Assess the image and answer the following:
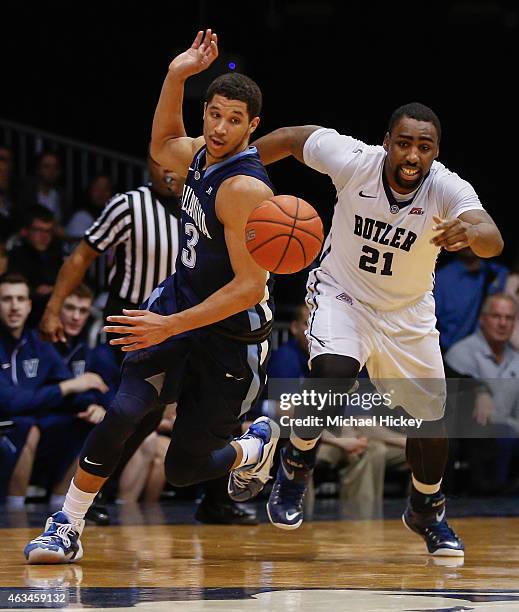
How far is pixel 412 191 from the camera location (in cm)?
551

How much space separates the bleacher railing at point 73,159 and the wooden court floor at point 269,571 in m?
5.24

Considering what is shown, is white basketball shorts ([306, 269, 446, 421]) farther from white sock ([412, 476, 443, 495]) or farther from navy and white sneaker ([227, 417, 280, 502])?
navy and white sneaker ([227, 417, 280, 502])

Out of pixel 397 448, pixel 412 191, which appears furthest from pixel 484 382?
pixel 412 191

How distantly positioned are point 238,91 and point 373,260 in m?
1.05

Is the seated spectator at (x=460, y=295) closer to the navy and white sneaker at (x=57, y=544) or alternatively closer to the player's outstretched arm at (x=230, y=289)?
the player's outstretched arm at (x=230, y=289)

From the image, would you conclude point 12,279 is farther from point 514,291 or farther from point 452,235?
point 452,235

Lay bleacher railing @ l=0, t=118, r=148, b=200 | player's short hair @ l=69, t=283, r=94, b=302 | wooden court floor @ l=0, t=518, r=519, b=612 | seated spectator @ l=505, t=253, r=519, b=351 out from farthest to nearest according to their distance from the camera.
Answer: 1. bleacher railing @ l=0, t=118, r=148, b=200
2. seated spectator @ l=505, t=253, r=519, b=351
3. player's short hair @ l=69, t=283, r=94, b=302
4. wooden court floor @ l=0, t=518, r=519, b=612

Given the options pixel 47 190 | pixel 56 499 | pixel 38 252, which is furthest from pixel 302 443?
pixel 47 190

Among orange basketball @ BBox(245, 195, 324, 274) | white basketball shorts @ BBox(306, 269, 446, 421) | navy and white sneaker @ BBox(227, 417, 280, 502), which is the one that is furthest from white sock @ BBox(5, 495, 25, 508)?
orange basketball @ BBox(245, 195, 324, 274)

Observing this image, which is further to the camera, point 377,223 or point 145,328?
point 377,223

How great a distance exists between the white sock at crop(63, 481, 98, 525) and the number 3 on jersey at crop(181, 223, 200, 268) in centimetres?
99

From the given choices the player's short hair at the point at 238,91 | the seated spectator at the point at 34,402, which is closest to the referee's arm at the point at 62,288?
the seated spectator at the point at 34,402

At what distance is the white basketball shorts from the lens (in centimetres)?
560

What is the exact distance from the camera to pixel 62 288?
263 inches
